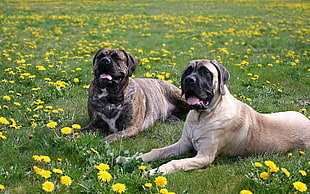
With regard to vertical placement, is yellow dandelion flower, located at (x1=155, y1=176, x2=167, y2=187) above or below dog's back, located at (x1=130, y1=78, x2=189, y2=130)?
above

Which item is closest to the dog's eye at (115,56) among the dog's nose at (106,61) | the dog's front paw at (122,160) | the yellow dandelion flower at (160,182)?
the dog's nose at (106,61)

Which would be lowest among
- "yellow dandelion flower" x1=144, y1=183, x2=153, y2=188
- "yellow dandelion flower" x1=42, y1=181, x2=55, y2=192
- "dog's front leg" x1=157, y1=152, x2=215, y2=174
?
"dog's front leg" x1=157, y1=152, x2=215, y2=174

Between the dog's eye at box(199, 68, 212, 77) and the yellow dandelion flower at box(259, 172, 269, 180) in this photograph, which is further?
the dog's eye at box(199, 68, 212, 77)

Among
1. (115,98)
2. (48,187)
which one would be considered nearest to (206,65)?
(115,98)

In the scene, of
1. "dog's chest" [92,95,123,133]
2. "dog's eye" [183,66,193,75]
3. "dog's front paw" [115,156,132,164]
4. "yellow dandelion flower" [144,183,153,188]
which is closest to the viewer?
"yellow dandelion flower" [144,183,153,188]

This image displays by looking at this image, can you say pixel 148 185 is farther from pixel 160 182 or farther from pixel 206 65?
pixel 206 65

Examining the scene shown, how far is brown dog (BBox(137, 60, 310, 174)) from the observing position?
398cm

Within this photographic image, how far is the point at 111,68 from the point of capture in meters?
4.90

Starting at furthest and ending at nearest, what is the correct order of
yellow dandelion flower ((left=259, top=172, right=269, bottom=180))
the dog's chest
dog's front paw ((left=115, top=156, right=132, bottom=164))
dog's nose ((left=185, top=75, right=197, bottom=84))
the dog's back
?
the dog's back, the dog's chest, dog's nose ((left=185, top=75, right=197, bottom=84)), dog's front paw ((left=115, top=156, right=132, bottom=164)), yellow dandelion flower ((left=259, top=172, right=269, bottom=180))

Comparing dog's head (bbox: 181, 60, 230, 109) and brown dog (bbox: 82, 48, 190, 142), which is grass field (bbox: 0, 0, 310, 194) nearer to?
brown dog (bbox: 82, 48, 190, 142)

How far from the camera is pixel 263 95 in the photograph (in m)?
6.69

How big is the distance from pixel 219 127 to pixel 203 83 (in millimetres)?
562

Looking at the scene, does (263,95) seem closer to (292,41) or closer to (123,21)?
(292,41)

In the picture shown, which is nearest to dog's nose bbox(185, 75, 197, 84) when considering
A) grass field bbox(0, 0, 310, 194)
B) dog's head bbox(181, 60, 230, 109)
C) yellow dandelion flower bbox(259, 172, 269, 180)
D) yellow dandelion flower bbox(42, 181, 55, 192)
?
dog's head bbox(181, 60, 230, 109)
